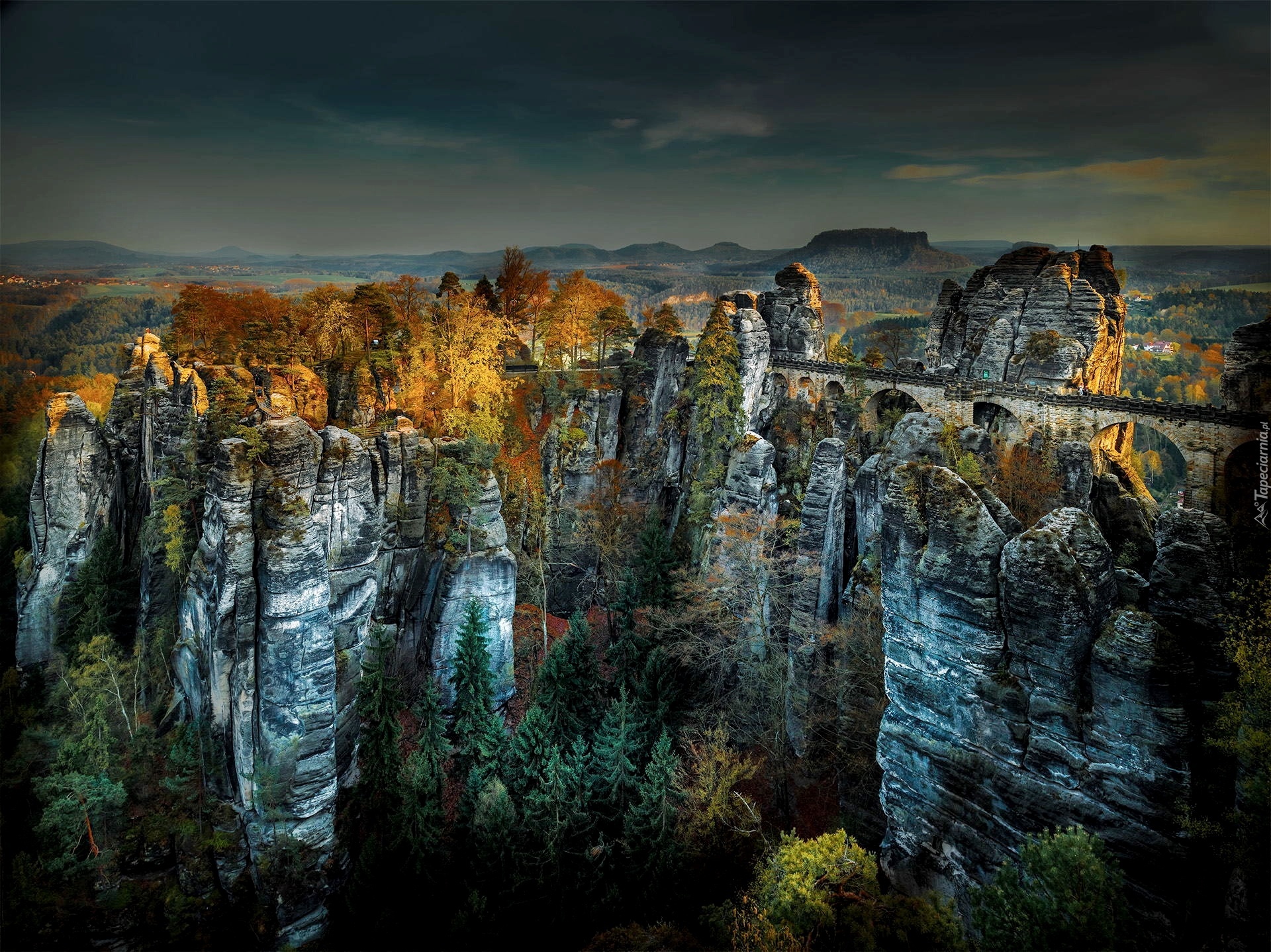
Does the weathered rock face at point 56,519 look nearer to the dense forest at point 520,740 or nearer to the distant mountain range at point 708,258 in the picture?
the dense forest at point 520,740

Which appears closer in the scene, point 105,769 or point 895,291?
point 105,769

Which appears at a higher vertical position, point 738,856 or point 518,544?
point 518,544

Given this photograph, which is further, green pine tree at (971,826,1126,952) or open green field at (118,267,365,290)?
open green field at (118,267,365,290)

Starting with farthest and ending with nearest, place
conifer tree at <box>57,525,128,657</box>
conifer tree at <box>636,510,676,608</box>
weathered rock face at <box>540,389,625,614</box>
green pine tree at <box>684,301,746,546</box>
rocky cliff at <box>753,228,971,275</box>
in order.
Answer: rocky cliff at <box>753,228,971,275</box>
weathered rock face at <box>540,389,625,614</box>
green pine tree at <box>684,301,746,546</box>
conifer tree at <box>636,510,676,608</box>
conifer tree at <box>57,525,128,657</box>

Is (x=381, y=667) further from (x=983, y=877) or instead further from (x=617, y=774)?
(x=983, y=877)

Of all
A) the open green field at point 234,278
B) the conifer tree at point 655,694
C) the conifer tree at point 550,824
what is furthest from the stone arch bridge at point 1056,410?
the open green field at point 234,278

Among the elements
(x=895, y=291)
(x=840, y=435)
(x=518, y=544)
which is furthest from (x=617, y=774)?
(x=895, y=291)

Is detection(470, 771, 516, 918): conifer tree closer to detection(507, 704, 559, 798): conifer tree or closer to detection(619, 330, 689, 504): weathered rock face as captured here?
detection(507, 704, 559, 798): conifer tree

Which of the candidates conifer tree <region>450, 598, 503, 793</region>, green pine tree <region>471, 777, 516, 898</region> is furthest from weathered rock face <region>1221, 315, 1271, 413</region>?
green pine tree <region>471, 777, 516, 898</region>
